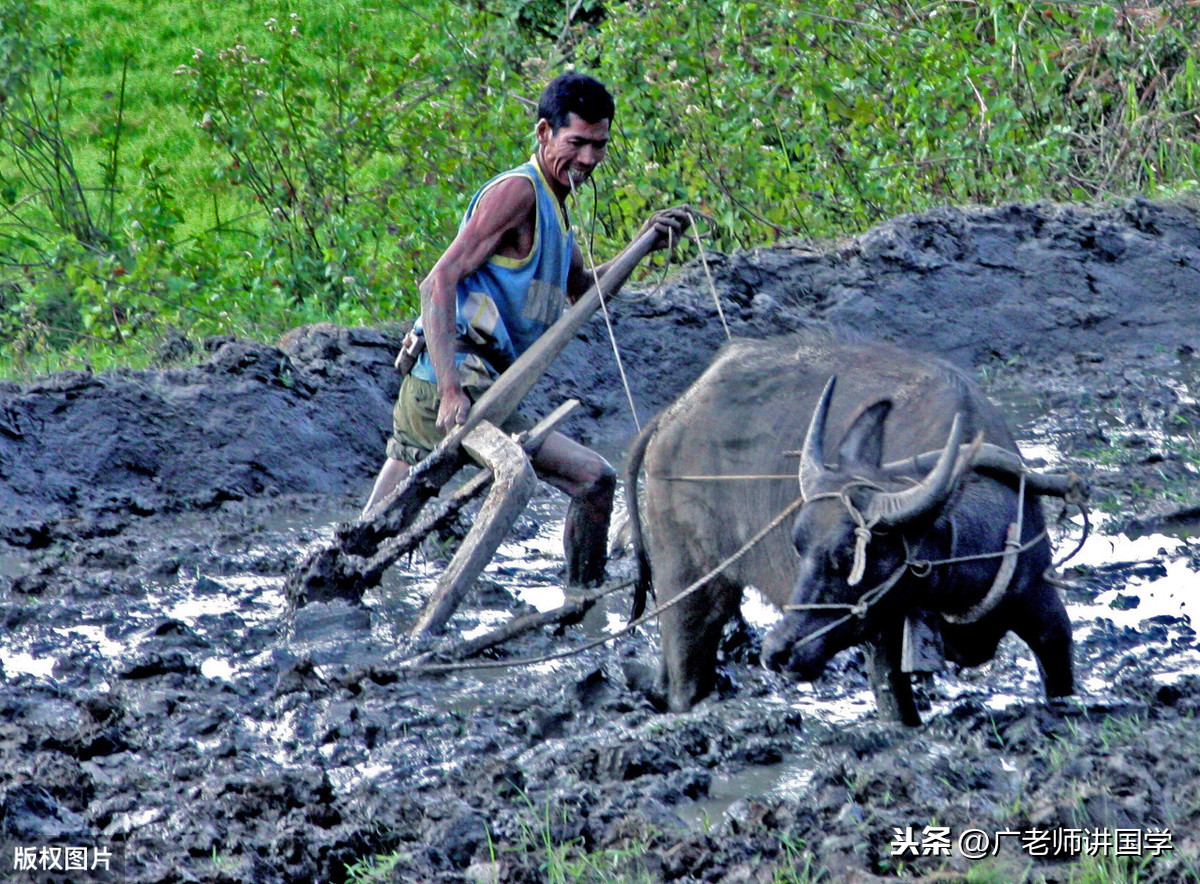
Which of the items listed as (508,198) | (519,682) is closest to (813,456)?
(519,682)

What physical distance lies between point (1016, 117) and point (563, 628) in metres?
5.92

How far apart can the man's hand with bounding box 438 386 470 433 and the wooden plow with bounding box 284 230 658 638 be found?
28 millimetres

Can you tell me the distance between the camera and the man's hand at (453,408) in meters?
5.04

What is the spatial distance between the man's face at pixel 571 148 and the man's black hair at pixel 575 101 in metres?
0.02

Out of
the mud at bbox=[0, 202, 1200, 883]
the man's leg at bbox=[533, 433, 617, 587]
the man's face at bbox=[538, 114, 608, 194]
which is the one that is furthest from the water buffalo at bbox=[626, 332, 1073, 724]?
the man's face at bbox=[538, 114, 608, 194]

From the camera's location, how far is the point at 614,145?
9.48 meters

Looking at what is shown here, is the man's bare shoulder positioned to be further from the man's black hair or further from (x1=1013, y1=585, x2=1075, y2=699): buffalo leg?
(x1=1013, y1=585, x2=1075, y2=699): buffalo leg

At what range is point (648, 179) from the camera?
29.8 feet

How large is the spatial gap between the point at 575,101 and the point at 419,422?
4.15 ft

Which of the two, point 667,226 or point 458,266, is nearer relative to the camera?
point 458,266

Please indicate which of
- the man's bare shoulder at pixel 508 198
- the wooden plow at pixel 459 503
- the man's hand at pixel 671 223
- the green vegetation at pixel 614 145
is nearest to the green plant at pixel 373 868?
the wooden plow at pixel 459 503

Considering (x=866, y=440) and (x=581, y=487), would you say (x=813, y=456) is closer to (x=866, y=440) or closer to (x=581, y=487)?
(x=866, y=440)

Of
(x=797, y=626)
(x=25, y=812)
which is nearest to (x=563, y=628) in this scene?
(x=797, y=626)

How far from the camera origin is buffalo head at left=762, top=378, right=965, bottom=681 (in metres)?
3.73
